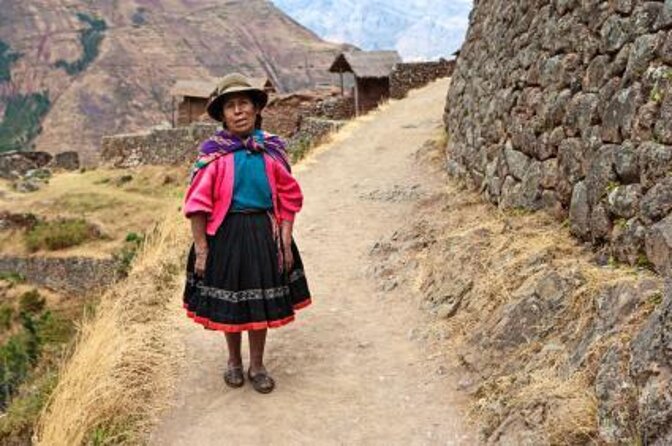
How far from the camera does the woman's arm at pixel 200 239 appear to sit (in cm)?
444

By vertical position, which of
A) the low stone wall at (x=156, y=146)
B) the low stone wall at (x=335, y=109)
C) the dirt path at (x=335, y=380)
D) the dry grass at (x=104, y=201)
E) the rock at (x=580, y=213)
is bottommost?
the dry grass at (x=104, y=201)

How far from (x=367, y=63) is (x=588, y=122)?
2126 cm

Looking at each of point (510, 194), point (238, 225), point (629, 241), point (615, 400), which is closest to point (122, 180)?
point (510, 194)

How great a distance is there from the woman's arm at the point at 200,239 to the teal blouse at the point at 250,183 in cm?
21

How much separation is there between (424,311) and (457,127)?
4886 mm

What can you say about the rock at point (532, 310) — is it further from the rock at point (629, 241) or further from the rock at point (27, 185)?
the rock at point (27, 185)

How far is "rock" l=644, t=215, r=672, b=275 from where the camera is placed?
3.63m

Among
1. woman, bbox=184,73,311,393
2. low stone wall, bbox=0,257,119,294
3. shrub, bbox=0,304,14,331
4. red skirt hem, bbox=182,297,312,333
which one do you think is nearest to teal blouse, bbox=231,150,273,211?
woman, bbox=184,73,311,393

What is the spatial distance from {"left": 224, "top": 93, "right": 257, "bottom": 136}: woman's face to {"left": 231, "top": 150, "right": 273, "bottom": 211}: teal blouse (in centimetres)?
15

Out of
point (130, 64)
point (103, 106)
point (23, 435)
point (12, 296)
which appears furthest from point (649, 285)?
point (130, 64)

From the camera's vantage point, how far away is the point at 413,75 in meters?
25.0

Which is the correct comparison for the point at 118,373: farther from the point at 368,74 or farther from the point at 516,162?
the point at 368,74

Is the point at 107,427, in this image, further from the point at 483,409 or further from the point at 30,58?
the point at 30,58

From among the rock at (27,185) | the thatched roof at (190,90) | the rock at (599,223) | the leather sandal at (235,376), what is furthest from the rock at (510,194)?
the rock at (27,185)
